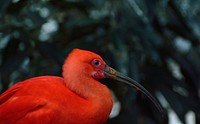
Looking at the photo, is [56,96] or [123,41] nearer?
[56,96]

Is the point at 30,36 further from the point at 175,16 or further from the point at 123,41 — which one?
the point at 175,16

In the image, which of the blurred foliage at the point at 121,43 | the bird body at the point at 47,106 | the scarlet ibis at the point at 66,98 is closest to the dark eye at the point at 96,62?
the scarlet ibis at the point at 66,98

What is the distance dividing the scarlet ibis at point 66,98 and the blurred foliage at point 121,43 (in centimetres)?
60

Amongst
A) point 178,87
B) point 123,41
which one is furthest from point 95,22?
point 178,87

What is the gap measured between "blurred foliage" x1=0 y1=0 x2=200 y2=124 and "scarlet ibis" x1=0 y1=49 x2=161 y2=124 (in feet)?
1.97

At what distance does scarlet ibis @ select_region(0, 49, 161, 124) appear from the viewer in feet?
11.5

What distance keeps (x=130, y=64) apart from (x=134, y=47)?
11 centimetres

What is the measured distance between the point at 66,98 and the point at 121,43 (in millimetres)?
896

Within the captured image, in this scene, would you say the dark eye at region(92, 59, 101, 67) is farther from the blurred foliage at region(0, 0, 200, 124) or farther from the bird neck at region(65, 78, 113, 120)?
the blurred foliage at region(0, 0, 200, 124)

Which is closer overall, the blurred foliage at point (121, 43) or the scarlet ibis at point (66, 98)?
the scarlet ibis at point (66, 98)

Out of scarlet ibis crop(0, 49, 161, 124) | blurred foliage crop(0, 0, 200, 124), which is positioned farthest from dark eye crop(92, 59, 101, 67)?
blurred foliage crop(0, 0, 200, 124)

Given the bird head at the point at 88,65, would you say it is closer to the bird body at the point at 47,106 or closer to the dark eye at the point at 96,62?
the dark eye at the point at 96,62

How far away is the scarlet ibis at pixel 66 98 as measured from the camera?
139 inches

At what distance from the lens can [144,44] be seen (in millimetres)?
4473
